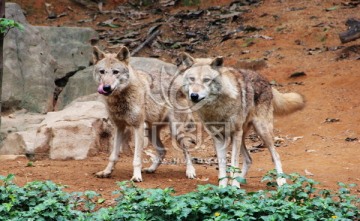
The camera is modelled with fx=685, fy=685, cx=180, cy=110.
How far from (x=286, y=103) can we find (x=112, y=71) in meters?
2.68

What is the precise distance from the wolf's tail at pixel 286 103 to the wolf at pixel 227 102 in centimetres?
20

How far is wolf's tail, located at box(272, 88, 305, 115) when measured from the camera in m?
10.3

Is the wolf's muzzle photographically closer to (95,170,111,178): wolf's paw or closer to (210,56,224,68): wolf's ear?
(210,56,224,68): wolf's ear

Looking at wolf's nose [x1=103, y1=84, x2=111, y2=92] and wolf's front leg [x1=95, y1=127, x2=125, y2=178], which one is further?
wolf's front leg [x1=95, y1=127, x2=125, y2=178]

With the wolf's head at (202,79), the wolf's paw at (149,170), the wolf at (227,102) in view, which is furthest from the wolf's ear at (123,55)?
the wolf's paw at (149,170)

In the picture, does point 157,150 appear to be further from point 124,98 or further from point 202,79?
point 202,79

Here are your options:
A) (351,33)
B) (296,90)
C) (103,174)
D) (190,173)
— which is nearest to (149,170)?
(190,173)

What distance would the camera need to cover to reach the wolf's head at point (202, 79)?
875cm

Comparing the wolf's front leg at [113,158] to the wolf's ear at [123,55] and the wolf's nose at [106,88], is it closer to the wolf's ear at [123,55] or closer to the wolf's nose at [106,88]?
the wolf's nose at [106,88]

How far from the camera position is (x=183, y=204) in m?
7.04

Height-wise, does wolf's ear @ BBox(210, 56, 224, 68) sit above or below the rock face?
above

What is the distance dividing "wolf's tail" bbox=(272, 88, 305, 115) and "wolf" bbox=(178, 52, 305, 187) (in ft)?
0.67

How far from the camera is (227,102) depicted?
9.16 meters

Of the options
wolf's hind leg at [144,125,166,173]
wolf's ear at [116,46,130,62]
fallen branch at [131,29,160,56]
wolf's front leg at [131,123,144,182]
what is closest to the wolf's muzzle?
wolf's front leg at [131,123,144,182]
